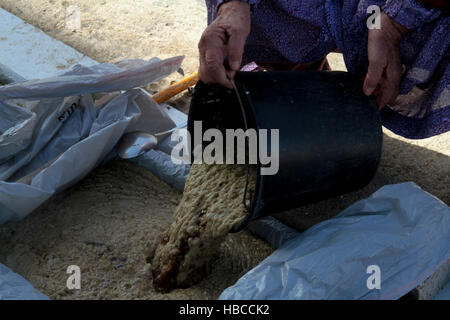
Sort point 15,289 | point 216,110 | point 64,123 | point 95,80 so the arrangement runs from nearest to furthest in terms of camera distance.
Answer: point 15,289 < point 216,110 < point 95,80 < point 64,123

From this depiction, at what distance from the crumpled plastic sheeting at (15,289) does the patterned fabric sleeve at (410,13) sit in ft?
4.23

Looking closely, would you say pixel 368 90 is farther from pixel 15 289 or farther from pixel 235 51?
pixel 15 289

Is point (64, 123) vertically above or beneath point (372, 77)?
beneath

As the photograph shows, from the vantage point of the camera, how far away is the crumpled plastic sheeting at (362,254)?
131 centimetres

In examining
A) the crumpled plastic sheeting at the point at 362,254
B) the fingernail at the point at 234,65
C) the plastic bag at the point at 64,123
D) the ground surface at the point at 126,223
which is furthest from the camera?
the plastic bag at the point at 64,123

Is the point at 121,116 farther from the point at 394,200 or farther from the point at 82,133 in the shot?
the point at 394,200

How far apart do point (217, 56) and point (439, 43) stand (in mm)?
675

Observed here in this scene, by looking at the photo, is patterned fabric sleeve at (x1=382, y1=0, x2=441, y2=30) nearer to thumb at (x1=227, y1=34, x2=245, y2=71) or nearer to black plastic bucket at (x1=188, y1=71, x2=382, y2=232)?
black plastic bucket at (x1=188, y1=71, x2=382, y2=232)

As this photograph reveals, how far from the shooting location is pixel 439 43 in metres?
1.48

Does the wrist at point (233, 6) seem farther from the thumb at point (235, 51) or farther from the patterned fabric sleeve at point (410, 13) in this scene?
the patterned fabric sleeve at point (410, 13)

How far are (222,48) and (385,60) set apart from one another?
0.48m

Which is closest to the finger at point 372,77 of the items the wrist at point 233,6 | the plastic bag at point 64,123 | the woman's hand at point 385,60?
the woman's hand at point 385,60

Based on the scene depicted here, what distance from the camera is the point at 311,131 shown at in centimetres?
137

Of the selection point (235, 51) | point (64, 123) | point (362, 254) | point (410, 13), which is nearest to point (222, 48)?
point (235, 51)
